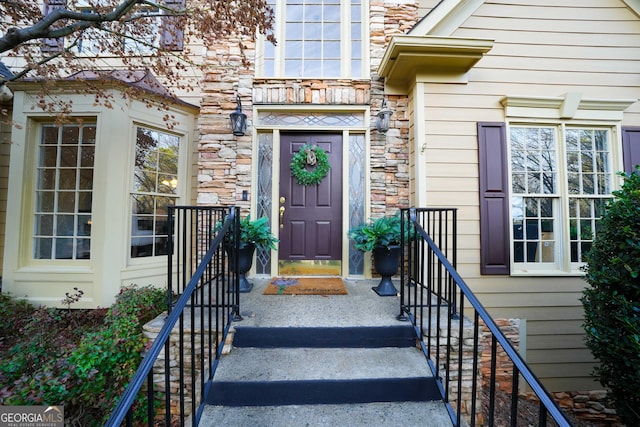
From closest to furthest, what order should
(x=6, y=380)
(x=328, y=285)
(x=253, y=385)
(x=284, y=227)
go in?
(x=253, y=385), (x=6, y=380), (x=328, y=285), (x=284, y=227)

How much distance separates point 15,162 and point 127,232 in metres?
1.70

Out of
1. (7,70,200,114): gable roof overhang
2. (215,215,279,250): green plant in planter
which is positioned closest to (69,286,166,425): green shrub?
(215,215,279,250): green plant in planter

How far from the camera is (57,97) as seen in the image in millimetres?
3490

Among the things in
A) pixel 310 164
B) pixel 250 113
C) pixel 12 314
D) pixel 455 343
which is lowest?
pixel 12 314

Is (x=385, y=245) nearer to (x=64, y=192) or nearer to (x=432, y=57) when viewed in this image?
(x=432, y=57)

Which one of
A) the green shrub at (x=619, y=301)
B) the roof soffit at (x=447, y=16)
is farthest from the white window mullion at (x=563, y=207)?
the roof soffit at (x=447, y=16)

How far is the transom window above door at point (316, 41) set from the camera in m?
3.82

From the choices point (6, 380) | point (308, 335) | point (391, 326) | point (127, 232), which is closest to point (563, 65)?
point (391, 326)

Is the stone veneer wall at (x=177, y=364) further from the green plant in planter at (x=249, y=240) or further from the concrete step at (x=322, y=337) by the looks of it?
the green plant in planter at (x=249, y=240)

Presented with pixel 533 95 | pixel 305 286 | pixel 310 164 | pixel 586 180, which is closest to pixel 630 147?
pixel 586 180

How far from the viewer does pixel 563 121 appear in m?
3.40

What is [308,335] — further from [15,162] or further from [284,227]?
[15,162]

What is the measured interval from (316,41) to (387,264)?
3.22 meters

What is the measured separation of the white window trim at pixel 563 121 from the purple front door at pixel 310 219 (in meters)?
2.12
